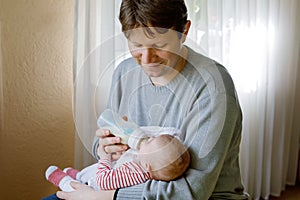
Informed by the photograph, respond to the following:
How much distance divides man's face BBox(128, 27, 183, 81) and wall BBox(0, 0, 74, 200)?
685 mm

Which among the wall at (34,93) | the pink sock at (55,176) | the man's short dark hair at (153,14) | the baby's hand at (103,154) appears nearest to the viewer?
the man's short dark hair at (153,14)

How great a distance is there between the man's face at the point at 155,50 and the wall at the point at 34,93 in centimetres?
69

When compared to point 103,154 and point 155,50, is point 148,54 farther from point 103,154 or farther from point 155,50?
point 103,154

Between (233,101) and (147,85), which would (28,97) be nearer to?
(147,85)

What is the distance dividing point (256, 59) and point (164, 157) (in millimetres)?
1412

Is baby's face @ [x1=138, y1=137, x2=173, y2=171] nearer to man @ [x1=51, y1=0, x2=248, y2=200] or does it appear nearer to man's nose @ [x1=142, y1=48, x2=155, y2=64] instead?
man @ [x1=51, y1=0, x2=248, y2=200]

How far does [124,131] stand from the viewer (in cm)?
113

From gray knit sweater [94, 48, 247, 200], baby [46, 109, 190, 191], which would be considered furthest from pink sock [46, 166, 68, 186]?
gray knit sweater [94, 48, 247, 200]

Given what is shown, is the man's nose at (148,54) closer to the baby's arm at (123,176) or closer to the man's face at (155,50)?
the man's face at (155,50)

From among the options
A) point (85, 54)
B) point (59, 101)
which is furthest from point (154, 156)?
point (59, 101)

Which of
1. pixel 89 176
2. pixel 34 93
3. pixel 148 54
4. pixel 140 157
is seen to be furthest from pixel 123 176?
pixel 34 93

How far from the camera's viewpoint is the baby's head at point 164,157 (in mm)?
1070

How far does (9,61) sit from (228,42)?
3.62 feet

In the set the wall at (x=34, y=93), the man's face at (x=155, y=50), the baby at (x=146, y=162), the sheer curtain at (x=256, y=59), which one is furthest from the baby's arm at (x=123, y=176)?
the wall at (x=34, y=93)
